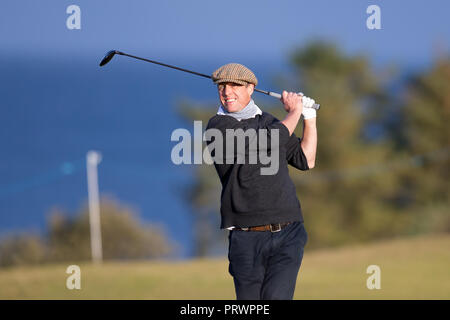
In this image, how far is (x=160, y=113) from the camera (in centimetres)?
10688

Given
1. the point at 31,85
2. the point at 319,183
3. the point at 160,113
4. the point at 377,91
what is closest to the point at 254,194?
the point at 319,183

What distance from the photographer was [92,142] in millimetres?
84062

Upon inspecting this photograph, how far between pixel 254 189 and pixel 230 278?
216 inches

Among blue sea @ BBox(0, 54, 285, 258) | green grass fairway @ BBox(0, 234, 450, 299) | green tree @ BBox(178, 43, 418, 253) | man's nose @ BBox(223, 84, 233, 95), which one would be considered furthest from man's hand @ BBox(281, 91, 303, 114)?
green tree @ BBox(178, 43, 418, 253)

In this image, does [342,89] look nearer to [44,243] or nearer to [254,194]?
[44,243]

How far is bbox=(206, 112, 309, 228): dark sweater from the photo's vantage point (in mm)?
4750

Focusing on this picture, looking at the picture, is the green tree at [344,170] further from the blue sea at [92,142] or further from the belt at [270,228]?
the belt at [270,228]

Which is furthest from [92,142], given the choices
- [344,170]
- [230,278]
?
[230,278]

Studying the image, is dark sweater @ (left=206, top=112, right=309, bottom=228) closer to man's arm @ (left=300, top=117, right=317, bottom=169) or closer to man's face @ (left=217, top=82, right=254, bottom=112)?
man's face @ (left=217, top=82, right=254, bottom=112)

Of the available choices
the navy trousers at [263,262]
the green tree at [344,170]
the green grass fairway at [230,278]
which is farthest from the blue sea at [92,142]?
the navy trousers at [263,262]

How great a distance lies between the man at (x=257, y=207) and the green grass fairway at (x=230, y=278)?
3704mm

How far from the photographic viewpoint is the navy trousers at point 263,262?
15.6 ft

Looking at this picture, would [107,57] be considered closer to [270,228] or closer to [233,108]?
[233,108]

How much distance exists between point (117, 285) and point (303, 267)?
8.79ft
